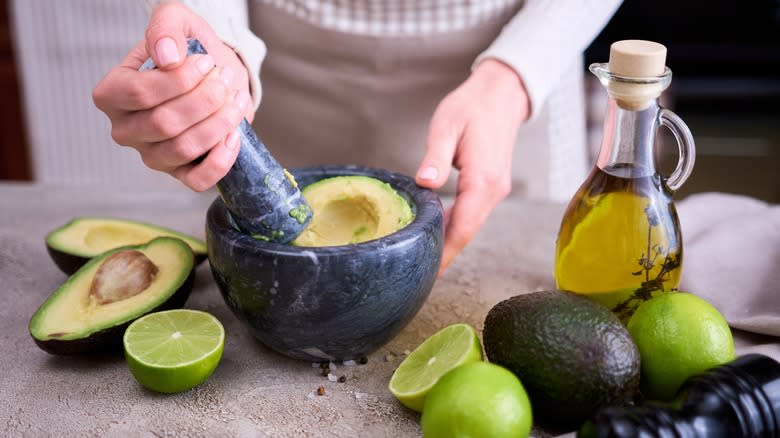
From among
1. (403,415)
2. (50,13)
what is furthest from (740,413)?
(50,13)

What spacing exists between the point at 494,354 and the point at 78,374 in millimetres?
471

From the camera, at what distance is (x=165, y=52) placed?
764mm

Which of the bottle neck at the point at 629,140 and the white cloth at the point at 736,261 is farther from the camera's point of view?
the white cloth at the point at 736,261

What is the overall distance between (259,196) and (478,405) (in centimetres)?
34

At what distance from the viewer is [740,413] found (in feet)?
2.27

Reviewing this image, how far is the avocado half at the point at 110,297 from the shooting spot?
0.88 metres

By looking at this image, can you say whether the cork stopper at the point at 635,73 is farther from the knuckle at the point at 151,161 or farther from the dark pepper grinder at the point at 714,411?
the knuckle at the point at 151,161

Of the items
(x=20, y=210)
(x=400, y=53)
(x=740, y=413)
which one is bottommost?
(x=20, y=210)

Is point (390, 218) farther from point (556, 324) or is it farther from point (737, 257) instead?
point (737, 257)

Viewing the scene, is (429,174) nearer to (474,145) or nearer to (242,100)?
(474,145)

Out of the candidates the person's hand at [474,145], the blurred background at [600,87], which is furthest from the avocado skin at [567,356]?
the blurred background at [600,87]

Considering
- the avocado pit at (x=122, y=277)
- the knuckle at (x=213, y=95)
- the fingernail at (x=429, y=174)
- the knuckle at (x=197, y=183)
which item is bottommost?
the avocado pit at (x=122, y=277)

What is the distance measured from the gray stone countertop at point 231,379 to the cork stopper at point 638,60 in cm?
37

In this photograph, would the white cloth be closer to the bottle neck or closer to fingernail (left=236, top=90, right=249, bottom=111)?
the bottle neck
